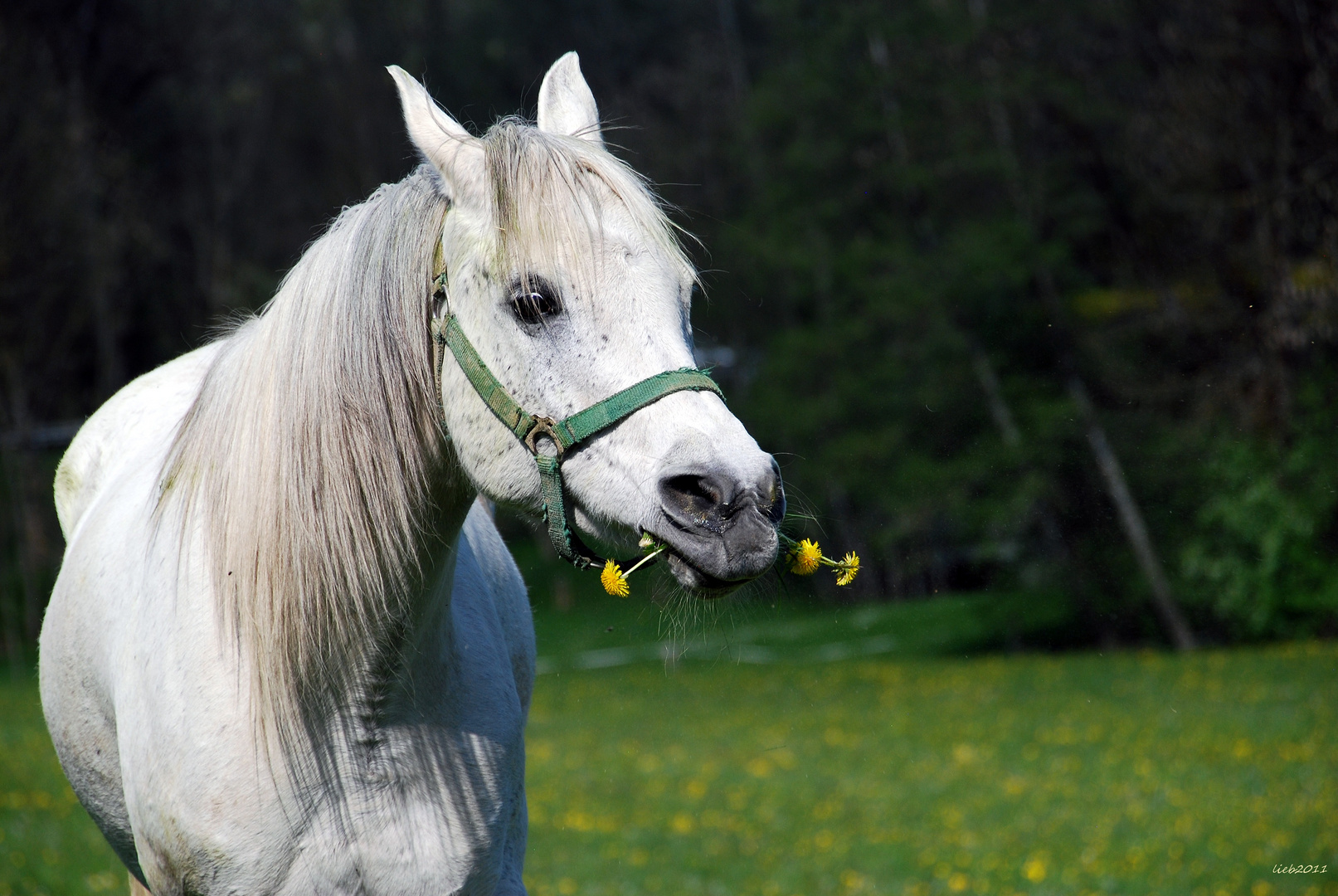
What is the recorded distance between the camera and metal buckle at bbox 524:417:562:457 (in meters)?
1.99

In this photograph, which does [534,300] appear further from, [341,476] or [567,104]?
[567,104]

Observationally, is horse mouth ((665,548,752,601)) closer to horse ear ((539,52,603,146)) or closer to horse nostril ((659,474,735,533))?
horse nostril ((659,474,735,533))

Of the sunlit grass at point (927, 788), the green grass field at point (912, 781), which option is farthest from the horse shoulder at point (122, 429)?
the sunlit grass at point (927, 788)

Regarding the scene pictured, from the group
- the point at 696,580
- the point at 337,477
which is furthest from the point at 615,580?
the point at 337,477

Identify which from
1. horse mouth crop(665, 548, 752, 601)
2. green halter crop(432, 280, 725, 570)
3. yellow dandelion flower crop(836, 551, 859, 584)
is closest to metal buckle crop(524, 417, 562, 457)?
green halter crop(432, 280, 725, 570)

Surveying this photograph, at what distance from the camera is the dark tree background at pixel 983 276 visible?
1415 cm

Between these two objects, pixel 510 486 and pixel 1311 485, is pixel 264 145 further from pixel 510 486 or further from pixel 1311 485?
pixel 510 486

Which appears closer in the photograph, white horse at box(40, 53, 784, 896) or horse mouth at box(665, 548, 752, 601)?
horse mouth at box(665, 548, 752, 601)

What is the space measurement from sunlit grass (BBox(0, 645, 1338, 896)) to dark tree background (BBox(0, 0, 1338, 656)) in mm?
2291

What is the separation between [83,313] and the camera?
18.0 metres

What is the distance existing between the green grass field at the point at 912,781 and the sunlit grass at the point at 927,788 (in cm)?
3

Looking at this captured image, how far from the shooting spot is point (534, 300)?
2.01 meters

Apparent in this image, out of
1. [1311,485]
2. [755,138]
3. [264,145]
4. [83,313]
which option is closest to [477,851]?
[1311,485]

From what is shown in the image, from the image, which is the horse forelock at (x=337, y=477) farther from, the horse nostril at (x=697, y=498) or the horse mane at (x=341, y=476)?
the horse nostril at (x=697, y=498)
